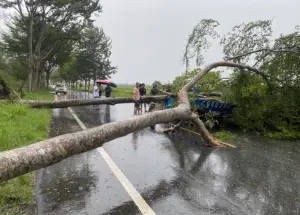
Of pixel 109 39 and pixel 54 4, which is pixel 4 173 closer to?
pixel 54 4

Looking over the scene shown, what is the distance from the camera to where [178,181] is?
586cm

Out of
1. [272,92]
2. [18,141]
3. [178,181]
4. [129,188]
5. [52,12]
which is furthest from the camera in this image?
[52,12]

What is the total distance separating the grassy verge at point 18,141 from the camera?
174 inches

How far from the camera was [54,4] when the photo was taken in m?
26.5

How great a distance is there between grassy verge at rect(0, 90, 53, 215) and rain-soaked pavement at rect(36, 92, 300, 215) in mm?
197

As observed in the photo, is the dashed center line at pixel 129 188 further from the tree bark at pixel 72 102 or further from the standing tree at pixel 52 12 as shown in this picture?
the standing tree at pixel 52 12

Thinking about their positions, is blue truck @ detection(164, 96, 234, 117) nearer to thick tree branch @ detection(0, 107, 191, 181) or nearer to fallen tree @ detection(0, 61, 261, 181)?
fallen tree @ detection(0, 61, 261, 181)

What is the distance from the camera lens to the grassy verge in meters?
4.42

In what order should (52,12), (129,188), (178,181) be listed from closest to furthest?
(129,188) → (178,181) → (52,12)

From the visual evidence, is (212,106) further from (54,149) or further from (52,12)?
(52,12)

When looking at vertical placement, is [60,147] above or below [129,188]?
above

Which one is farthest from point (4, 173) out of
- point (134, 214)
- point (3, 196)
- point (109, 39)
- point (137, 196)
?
point (109, 39)

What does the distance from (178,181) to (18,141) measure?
425 cm

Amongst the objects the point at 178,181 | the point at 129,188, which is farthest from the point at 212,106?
the point at 129,188
